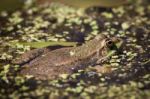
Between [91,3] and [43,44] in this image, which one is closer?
[43,44]

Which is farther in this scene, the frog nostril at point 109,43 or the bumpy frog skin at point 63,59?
the frog nostril at point 109,43

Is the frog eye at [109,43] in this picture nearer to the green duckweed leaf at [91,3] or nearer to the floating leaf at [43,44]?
the floating leaf at [43,44]

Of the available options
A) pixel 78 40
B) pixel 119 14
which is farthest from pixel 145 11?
pixel 78 40

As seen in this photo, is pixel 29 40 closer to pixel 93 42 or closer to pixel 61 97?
pixel 93 42

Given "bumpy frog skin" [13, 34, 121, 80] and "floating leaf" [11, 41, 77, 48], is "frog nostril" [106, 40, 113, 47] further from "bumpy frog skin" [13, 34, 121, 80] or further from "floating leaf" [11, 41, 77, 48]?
"floating leaf" [11, 41, 77, 48]

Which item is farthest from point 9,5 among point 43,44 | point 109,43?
point 109,43

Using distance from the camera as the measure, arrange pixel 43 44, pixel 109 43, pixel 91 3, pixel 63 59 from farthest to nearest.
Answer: pixel 91 3 → pixel 43 44 → pixel 109 43 → pixel 63 59

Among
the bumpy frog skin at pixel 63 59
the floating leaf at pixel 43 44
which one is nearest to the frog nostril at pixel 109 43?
the bumpy frog skin at pixel 63 59

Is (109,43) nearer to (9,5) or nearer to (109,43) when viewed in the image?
(109,43)
